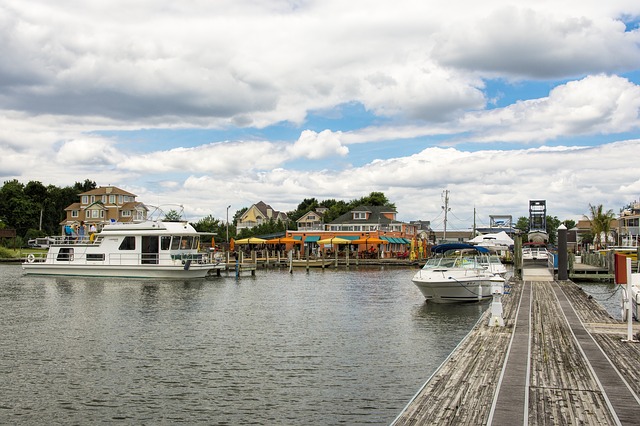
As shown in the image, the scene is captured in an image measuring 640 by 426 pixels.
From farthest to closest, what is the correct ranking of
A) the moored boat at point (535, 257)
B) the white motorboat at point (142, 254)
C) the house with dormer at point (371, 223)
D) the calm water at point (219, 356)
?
the house with dormer at point (371, 223) → the moored boat at point (535, 257) → the white motorboat at point (142, 254) → the calm water at point (219, 356)

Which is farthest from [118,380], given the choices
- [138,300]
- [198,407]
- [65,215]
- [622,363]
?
[65,215]

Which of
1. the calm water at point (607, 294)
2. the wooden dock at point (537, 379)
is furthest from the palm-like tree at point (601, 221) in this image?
the wooden dock at point (537, 379)

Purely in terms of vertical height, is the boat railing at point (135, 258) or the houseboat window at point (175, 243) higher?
the houseboat window at point (175, 243)

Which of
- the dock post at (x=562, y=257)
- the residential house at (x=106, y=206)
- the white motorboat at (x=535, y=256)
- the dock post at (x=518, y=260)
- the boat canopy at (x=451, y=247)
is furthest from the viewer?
the residential house at (x=106, y=206)

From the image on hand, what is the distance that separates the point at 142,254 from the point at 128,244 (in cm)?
166

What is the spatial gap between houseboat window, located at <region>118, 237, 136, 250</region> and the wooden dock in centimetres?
3410

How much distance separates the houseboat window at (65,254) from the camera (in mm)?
50500

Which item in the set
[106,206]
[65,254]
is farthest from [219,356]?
[106,206]

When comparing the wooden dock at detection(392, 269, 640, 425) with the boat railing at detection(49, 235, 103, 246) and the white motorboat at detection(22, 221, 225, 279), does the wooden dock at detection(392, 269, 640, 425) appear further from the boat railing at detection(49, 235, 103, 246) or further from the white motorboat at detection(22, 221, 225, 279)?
the boat railing at detection(49, 235, 103, 246)

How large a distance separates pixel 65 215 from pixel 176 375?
121958 millimetres

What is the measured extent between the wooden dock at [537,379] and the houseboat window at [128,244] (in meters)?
34.1

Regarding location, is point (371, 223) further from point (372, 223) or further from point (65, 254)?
point (65, 254)

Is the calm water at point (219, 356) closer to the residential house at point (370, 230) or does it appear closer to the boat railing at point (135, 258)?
the boat railing at point (135, 258)

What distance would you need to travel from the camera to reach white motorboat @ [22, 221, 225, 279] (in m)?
46.8
